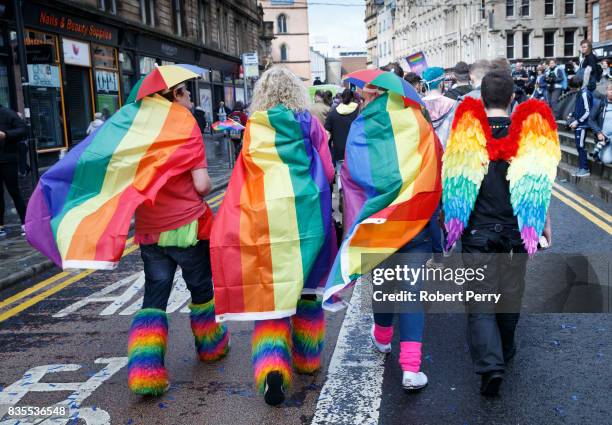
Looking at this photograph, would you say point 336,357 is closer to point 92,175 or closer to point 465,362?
point 465,362

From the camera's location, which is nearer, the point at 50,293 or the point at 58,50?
the point at 50,293

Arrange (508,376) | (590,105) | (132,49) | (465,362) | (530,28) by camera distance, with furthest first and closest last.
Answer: (530,28) → (132,49) → (590,105) → (465,362) → (508,376)

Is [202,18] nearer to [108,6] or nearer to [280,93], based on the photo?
[108,6]

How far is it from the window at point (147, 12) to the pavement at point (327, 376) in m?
21.1

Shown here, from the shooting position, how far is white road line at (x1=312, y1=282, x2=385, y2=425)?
371 centimetres

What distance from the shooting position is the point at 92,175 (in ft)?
→ 13.4

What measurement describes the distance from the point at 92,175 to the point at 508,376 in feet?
9.59

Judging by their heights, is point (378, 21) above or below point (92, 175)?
above

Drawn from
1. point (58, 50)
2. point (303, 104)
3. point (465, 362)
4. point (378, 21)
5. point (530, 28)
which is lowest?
point (465, 362)

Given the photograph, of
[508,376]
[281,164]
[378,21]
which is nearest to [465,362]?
[508,376]

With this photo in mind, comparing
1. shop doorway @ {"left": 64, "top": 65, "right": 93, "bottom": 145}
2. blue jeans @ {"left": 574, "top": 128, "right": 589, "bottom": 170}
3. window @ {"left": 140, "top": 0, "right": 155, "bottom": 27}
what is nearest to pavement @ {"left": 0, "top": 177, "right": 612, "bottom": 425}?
blue jeans @ {"left": 574, "top": 128, "right": 589, "bottom": 170}

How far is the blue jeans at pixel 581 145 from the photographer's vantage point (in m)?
12.4

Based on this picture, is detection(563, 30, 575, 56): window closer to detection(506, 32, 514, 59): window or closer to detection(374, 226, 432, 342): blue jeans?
detection(506, 32, 514, 59): window

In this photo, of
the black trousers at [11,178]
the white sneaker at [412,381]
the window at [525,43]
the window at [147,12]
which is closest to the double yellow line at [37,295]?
the black trousers at [11,178]
